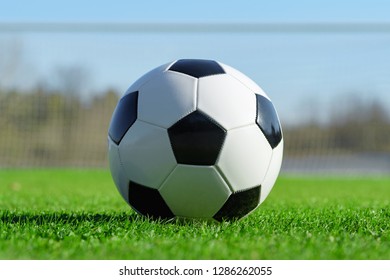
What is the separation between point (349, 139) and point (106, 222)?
15.6 metres

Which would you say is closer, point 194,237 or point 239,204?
point 194,237

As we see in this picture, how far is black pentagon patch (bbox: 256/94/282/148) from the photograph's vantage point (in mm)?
3262

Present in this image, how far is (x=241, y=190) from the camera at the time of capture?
3.21 metres

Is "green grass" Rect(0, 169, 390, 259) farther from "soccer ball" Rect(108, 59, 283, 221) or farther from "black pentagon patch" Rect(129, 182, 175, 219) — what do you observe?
"soccer ball" Rect(108, 59, 283, 221)

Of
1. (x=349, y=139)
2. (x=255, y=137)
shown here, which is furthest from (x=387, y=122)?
(x=255, y=137)

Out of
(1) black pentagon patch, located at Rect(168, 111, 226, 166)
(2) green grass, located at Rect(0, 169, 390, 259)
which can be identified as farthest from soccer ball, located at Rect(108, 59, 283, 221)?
(2) green grass, located at Rect(0, 169, 390, 259)

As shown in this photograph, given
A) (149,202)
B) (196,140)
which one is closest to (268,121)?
(196,140)

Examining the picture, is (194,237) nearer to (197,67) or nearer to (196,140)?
(196,140)

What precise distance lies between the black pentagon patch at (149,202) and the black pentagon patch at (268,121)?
760mm

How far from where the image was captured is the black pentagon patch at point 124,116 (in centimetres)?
325

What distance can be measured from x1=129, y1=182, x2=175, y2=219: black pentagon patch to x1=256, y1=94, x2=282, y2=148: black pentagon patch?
29.9 inches

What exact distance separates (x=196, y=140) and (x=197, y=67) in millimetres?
547

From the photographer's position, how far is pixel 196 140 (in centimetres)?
305
